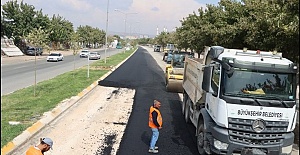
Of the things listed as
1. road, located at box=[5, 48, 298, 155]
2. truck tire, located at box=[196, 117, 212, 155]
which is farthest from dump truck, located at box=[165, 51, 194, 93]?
truck tire, located at box=[196, 117, 212, 155]

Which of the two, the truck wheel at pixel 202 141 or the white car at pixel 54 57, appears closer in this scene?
the truck wheel at pixel 202 141

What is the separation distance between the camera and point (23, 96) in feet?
46.5

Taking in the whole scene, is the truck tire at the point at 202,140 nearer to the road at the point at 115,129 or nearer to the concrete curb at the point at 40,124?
the road at the point at 115,129

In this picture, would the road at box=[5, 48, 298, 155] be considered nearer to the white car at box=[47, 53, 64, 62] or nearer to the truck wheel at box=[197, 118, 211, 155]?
the truck wheel at box=[197, 118, 211, 155]

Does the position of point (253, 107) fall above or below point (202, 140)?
above

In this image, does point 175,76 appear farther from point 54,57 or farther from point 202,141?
point 54,57

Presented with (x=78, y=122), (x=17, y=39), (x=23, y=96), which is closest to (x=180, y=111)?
(x=78, y=122)

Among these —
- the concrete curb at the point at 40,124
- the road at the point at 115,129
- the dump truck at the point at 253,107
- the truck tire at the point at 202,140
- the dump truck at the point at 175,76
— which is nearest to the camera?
the dump truck at the point at 253,107

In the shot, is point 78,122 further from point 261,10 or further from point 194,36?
point 194,36

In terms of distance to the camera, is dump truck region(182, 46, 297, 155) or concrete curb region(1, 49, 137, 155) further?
concrete curb region(1, 49, 137, 155)

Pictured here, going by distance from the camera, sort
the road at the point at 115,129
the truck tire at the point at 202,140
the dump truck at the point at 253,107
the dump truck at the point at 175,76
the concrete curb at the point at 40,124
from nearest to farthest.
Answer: the dump truck at the point at 253,107 → the truck tire at the point at 202,140 → the concrete curb at the point at 40,124 → the road at the point at 115,129 → the dump truck at the point at 175,76

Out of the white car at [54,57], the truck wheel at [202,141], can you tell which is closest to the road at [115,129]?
the truck wheel at [202,141]

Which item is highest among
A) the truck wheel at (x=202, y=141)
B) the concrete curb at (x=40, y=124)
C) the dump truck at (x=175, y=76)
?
the dump truck at (x=175, y=76)

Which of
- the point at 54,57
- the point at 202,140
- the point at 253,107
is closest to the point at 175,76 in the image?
the point at 202,140
